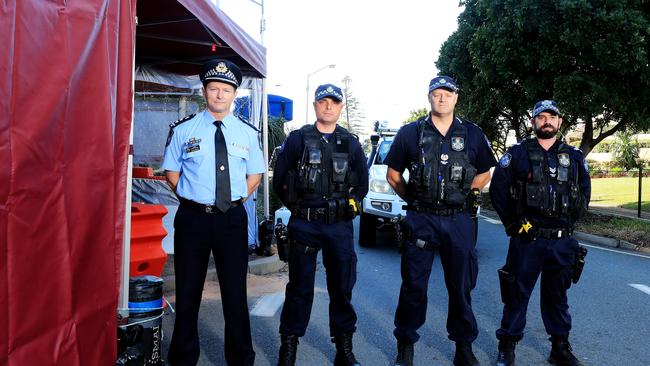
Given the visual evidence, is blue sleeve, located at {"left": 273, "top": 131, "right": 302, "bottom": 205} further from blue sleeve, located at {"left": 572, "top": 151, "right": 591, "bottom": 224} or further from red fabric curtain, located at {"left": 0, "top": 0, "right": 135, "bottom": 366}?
blue sleeve, located at {"left": 572, "top": 151, "right": 591, "bottom": 224}

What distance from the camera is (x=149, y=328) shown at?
3.31 metres

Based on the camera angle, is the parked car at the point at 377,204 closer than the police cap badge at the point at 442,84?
No

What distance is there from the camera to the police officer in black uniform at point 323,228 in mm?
3857

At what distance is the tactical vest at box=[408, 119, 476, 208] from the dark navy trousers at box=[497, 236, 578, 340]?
660 mm

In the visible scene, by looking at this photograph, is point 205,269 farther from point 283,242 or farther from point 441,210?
point 441,210

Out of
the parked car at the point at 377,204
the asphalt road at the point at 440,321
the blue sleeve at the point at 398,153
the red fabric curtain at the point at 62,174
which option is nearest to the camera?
the red fabric curtain at the point at 62,174

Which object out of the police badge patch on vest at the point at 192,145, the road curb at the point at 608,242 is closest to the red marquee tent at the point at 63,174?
the police badge patch on vest at the point at 192,145

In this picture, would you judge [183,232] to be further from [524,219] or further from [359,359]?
[524,219]

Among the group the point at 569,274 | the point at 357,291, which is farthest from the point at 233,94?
the point at 357,291

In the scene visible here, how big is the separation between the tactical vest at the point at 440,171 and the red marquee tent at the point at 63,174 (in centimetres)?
199

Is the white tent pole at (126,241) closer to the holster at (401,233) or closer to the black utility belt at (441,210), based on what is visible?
the holster at (401,233)

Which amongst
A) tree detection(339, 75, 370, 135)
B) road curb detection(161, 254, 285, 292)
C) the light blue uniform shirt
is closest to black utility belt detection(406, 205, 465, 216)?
the light blue uniform shirt

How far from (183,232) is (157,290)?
1.26 ft

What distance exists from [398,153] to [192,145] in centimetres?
153
